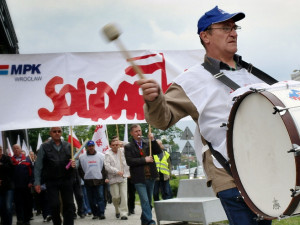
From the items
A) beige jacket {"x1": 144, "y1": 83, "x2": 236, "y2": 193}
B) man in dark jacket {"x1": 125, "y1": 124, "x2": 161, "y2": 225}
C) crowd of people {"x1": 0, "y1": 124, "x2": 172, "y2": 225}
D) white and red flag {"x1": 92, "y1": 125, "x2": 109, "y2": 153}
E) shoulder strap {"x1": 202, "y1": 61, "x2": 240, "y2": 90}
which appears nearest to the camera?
beige jacket {"x1": 144, "y1": 83, "x2": 236, "y2": 193}

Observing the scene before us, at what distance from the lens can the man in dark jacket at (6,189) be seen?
12.2 m

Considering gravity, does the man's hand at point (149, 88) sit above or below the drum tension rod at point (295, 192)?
above

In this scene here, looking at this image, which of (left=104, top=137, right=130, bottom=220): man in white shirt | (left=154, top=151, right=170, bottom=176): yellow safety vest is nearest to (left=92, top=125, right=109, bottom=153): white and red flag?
(left=104, top=137, right=130, bottom=220): man in white shirt

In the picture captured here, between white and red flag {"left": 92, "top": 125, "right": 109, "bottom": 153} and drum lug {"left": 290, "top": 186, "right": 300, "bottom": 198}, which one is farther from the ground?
white and red flag {"left": 92, "top": 125, "right": 109, "bottom": 153}

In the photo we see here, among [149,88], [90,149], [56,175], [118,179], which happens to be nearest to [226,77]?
[149,88]

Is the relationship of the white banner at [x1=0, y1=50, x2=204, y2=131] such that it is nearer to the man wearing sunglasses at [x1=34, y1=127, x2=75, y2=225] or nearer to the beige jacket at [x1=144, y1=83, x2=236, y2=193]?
the man wearing sunglasses at [x1=34, y1=127, x2=75, y2=225]

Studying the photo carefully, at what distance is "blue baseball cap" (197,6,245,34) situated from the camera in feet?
13.3

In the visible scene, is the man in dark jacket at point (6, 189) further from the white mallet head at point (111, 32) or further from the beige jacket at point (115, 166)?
the white mallet head at point (111, 32)

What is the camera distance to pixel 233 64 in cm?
419

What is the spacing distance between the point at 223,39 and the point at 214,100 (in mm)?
511

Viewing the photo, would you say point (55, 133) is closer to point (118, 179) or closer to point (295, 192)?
point (118, 179)

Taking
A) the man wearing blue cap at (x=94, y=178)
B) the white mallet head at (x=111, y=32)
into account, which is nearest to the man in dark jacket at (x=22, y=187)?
the man wearing blue cap at (x=94, y=178)

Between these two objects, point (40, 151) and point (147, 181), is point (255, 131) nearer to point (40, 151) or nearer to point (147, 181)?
point (40, 151)

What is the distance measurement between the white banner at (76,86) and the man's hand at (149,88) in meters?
6.67
